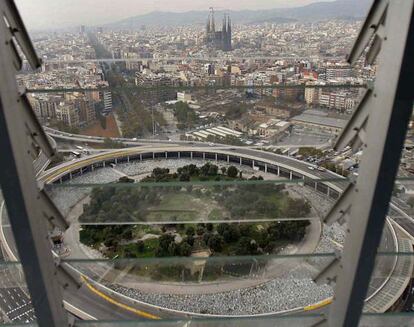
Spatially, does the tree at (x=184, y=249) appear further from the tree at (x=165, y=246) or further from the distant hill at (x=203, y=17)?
the distant hill at (x=203, y=17)

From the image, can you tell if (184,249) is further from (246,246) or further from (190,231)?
(246,246)

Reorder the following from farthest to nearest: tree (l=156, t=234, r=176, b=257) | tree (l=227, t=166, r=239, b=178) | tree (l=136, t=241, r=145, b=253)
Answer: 1. tree (l=227, t=166, r=239, b=178)
2. tree (l=156, t=234, r=176, b=257)
3. tree (l=136, t=241, r=145, b=253)

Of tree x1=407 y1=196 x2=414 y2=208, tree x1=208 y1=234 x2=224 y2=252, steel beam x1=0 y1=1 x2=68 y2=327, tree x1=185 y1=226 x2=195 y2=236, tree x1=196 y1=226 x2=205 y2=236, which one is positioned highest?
steel beam x1=0 y1=1 x2=68 y2=327

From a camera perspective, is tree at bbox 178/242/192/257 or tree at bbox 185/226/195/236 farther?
tree at bbox 185/226/195/236

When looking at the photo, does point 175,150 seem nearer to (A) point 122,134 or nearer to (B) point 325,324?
(A) point 122,134

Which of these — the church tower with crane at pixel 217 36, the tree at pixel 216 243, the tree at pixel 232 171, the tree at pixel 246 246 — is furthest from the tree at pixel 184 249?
the church tower with crane at pixel 217 36

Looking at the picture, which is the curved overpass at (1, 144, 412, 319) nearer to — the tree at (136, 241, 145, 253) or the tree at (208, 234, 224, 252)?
the tree at (136, 241, 145, 253)

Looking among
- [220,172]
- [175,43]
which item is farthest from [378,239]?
[175,43]

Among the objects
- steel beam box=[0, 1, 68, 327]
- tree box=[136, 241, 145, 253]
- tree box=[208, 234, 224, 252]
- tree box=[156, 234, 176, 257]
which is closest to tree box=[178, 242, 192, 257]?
tree box=[156, 234, 176, 257]

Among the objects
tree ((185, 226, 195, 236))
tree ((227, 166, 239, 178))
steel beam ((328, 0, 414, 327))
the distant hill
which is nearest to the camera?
steel beam ((328, 0, 414, 327))

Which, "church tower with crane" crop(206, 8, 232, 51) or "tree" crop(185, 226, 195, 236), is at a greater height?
"church tower with crane" crop(206, 8, 232, 51)
